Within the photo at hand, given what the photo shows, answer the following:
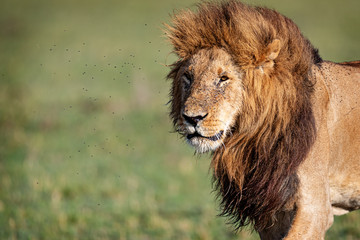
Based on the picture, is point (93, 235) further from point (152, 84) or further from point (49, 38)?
point (49, 38)

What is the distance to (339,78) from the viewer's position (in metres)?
4.36

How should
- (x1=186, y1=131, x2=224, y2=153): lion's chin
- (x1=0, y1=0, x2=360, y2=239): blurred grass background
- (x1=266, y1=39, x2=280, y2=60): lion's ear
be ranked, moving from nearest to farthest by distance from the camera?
(x1=266, y1=39, x2=280, y2=60): lion's ear → (x1=186, y1=131, x2=224, y2=153): lion's chin → (x1=0, y1=0, x2=360, y2=239): blurred grass background

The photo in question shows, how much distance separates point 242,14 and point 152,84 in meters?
13.9

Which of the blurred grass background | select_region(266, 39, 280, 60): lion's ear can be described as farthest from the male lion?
the blurred grass background

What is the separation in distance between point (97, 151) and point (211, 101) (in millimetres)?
8103

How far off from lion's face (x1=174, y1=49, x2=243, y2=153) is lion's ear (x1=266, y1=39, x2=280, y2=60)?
246 millimetres

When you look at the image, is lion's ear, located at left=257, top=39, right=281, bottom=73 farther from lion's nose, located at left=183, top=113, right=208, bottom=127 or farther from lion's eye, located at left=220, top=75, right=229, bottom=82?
lion's nose, located at left=183, top=113, right=208, bottom=127

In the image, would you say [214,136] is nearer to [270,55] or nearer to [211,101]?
[211,101]

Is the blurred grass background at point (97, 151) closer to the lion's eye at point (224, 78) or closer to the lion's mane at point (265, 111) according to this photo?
the lion's eye at point (224, 78)

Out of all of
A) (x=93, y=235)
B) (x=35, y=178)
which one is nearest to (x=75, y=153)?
(x=35, y=178)

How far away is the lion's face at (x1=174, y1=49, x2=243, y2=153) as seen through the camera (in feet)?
12.4

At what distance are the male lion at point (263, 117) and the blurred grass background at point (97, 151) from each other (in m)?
0.71

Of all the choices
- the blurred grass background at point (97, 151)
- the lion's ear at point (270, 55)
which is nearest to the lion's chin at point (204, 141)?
the lion's ear at point (270, 55)

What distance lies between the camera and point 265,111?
12.5ft
